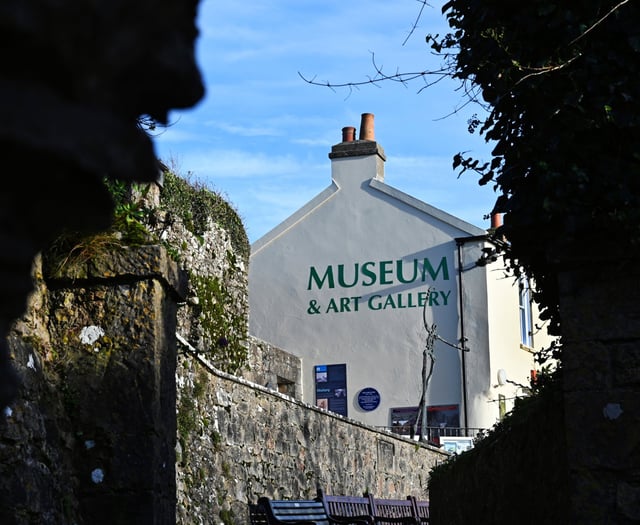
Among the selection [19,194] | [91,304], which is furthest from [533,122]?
[19,194]

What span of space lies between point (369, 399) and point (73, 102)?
22.9m

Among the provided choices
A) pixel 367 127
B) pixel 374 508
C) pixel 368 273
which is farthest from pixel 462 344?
pixel 374 508

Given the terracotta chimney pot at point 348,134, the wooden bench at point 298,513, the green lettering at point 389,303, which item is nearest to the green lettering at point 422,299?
the green lettering at point 389,303

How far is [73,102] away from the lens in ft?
3.71

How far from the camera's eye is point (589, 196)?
15.2 feet

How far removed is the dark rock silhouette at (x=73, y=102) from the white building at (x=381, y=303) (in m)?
21.9

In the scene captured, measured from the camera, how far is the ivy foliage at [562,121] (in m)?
4.61

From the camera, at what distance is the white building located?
23266 mm

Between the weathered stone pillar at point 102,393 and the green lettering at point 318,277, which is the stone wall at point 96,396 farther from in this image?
the green lettering at point 318,277

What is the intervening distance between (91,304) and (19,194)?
12.5 ft

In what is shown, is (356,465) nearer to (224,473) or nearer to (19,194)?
(224,473)

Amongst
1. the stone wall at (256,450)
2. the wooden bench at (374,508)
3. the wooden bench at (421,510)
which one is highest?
the stone wall at (256,450)

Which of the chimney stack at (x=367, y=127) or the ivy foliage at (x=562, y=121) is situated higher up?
the chimney stack at (x=367, y=127)

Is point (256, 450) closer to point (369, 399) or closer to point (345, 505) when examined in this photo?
point (345, 505)
